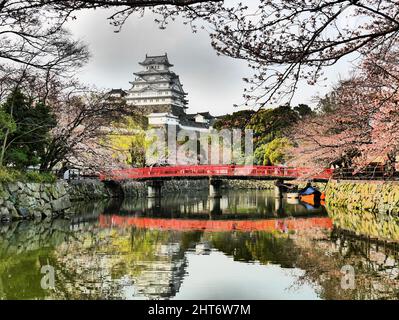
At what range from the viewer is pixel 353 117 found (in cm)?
1878

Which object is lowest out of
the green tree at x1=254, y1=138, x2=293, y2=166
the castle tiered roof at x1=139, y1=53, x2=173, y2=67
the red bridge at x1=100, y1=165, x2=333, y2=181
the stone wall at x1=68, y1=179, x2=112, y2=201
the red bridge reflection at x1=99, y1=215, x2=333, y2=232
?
the red bridge reflection at x1=99, y1=215, x2=333, y2=232

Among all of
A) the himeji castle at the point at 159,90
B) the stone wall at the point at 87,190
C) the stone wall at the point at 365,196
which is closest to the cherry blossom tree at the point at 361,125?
the stone wall at the point at 365,196

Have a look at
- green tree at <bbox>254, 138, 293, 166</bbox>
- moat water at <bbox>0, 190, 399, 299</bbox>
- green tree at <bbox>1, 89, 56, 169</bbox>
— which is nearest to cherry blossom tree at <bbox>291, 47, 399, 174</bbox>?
moat water at <bbox>0, 190, 399, 299</bbox>

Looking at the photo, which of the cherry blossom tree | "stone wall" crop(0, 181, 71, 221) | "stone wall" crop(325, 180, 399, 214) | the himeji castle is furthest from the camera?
the himeji castle

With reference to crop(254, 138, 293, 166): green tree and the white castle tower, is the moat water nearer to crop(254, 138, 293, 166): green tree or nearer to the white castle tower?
crop(254, 138, 293, 166): green tree

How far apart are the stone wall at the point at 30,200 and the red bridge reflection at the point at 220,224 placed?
1.89m

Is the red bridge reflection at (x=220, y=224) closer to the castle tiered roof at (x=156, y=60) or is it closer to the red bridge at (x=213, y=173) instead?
the red bridge at (x=213, y=173)

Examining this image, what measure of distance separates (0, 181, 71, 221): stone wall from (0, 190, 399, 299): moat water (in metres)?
0.89

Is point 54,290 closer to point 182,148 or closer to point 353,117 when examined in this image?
point 353,117

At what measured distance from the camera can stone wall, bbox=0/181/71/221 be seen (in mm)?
14828

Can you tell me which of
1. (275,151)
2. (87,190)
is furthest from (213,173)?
(87,190)

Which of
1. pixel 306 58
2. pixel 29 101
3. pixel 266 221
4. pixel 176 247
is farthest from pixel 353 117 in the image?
pixel 306 58

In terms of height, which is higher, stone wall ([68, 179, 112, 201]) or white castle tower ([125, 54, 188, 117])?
white castle tower ([125, 54, 188, 117])

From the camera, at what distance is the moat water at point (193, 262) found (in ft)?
22.1
